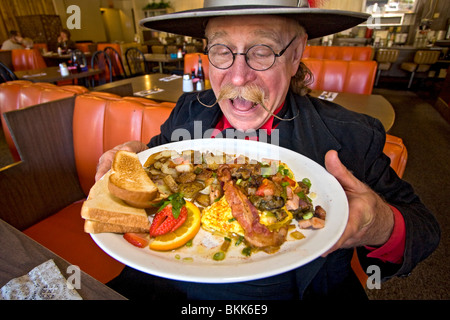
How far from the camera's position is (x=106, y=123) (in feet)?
7.48

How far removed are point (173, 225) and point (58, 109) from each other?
83.7 inches

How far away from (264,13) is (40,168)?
7.59 ft

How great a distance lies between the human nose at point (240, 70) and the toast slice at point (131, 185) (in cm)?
70

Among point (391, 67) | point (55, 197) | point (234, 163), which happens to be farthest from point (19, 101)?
point (391, 67)

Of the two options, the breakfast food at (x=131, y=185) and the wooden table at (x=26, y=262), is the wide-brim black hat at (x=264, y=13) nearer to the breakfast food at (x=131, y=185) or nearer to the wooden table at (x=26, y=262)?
the breakfast food at (x=131, y=185)

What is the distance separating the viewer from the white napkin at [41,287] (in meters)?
0.87

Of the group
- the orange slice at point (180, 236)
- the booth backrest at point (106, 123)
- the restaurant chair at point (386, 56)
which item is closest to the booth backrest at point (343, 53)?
the restaurant chair at point (386, 56)

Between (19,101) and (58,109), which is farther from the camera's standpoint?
(19,101)

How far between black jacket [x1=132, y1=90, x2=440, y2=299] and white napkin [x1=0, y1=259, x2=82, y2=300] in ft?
2.14

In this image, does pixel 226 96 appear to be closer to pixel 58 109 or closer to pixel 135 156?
pixel 135 156

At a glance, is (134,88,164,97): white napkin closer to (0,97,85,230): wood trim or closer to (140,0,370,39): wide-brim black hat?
(0,97,85,230): wood trim

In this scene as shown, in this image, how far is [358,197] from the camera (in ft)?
3.42

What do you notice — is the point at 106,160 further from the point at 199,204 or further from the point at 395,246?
the point at 395,246
